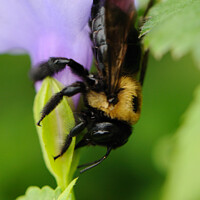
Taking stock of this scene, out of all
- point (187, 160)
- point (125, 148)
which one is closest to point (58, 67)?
point (187, 160)

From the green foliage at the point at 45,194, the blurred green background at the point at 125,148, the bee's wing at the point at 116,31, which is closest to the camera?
the bee's wing at the point at 116,31

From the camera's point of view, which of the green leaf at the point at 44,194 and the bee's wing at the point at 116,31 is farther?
the green leaf at the point at 44,194

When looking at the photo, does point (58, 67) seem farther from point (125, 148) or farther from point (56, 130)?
point (125, 148)

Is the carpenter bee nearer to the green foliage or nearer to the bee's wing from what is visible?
the bee's wing

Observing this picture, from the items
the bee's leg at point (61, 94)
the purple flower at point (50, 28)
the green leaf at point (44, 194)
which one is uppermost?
the purple flower at point (50, 28)

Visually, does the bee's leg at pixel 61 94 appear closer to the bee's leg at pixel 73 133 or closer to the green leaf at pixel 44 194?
the bee's leg at pixel 73 133

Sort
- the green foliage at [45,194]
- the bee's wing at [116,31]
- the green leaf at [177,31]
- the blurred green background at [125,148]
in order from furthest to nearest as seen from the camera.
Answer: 1. the blurred green background at [125,148]
2. the green foliage at [45,194]
3. the bee's wing at [116,31]
4. the green leaf at [177,31]

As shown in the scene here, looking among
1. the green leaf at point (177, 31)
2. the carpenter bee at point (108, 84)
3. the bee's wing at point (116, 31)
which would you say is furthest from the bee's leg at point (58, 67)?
the green leaf at point (177, 31)
